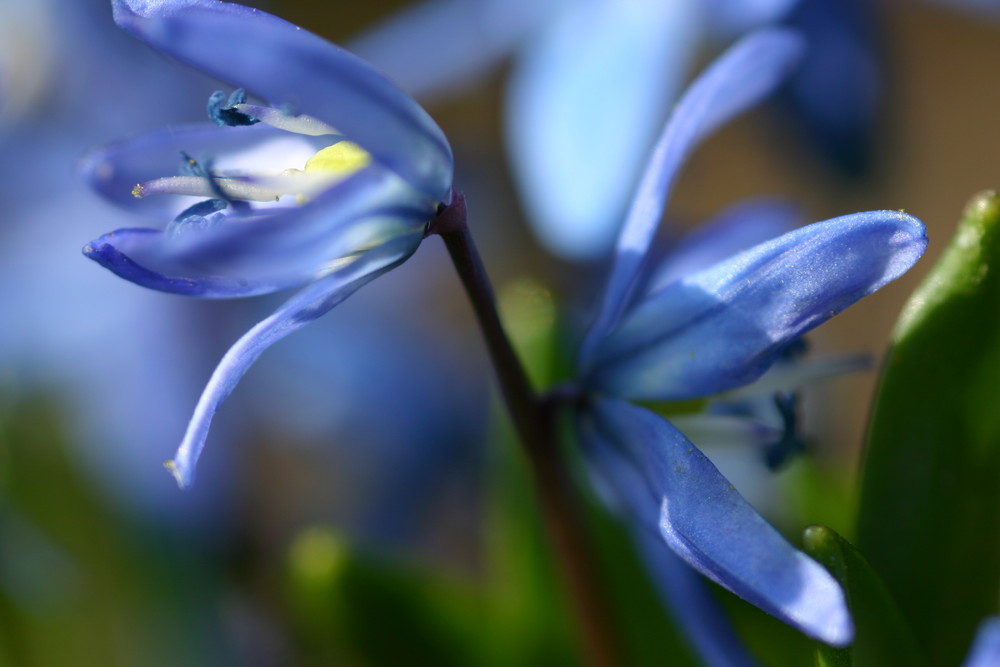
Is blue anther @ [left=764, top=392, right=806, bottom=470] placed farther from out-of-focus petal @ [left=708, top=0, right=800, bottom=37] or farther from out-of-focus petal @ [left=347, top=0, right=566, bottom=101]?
out-of-focus petal @ [left=347, top=0, right=566, bottom=101]

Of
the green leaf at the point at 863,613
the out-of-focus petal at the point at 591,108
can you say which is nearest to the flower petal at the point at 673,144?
the green leaf at the point at 863,613

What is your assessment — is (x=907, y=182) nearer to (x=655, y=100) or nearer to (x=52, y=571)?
(x=655, y=100)

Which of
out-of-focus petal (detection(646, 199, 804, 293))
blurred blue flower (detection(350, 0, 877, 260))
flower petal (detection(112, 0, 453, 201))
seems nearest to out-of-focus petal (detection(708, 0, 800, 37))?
blurred blue flower (detection(350, 0, 877, 260))

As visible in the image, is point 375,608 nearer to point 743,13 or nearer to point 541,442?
point 541,442

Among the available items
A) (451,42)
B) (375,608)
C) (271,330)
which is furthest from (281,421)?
(271,330)

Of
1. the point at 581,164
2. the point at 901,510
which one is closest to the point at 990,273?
the point at 901,510

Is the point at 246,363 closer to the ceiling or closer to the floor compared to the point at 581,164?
closer to the ceiling

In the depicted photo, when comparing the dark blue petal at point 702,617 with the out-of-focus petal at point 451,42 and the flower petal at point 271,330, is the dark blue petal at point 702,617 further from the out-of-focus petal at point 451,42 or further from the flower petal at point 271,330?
the out-of-focus petal at point 451,42
